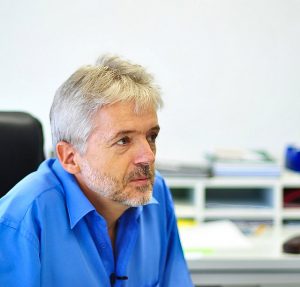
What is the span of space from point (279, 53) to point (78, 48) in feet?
2.71

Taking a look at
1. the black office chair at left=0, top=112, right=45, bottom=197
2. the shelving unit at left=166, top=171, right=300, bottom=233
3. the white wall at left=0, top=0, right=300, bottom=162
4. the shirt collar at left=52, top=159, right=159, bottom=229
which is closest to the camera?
the shirt collar at left=52, top=159, right=159, bottom=229

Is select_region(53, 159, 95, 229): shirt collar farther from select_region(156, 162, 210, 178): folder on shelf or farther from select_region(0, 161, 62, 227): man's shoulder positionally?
select_region(156, 162, 210, 178): folder on shelf

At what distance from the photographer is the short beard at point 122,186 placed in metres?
1.22

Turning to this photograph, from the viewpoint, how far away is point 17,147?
1387 millimetres

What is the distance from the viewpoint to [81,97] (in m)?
1.17

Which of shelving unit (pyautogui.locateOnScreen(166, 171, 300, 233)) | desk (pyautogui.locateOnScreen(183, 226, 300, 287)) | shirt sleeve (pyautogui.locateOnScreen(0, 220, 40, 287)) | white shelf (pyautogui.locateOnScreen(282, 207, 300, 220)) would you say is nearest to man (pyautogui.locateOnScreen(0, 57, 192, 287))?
shirt sleeve (pyautogui.locateOnScreen(0, 220, 40, 287))

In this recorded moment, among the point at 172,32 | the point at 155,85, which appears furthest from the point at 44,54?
the point at 155,85

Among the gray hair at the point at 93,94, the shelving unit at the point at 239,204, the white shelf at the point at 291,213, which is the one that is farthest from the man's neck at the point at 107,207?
the white shelf at the point at 291,213

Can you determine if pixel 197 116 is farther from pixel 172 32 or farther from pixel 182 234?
pixel 182 234

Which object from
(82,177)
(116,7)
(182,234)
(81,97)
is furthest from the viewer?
(116,7)

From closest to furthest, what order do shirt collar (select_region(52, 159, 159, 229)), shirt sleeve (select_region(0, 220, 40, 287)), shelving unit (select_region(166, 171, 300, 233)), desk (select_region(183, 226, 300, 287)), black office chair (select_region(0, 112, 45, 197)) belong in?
shirt sleeve (select_region(0, 220, 40, 287))
shirt collar (select_region(52, 159, 159, 229))
black office chair (select_region(0, 112, 45, 197))
desk (select_region(183, 226, 300, 287))
shelving unit (select_region(166, 171, 300, 233))

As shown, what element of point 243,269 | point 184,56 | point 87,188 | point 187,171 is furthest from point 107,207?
point 184,56

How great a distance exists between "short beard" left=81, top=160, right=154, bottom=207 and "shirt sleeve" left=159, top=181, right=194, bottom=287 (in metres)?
0.27

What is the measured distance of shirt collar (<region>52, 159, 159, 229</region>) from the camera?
121cm
